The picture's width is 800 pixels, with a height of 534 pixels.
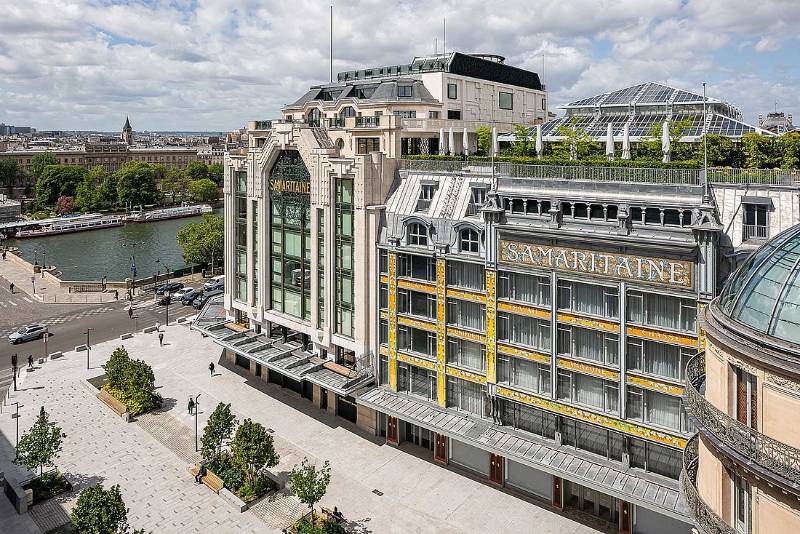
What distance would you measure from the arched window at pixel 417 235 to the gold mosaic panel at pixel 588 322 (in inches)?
430

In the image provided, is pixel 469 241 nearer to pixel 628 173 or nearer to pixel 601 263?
pixel 601 263

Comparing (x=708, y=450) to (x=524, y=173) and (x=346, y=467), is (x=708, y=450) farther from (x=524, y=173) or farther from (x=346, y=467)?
(x=346, y=467)

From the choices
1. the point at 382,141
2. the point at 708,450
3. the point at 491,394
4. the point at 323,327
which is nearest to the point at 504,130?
the point at 382,141

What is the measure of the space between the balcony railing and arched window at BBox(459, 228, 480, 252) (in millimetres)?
18947

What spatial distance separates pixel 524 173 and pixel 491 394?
546 inches

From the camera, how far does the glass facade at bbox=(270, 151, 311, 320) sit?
162 ft

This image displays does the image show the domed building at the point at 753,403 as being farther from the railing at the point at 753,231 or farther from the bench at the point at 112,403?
the bench at the point at 112,403

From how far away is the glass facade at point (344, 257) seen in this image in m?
45.2

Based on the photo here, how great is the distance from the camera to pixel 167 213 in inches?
6855

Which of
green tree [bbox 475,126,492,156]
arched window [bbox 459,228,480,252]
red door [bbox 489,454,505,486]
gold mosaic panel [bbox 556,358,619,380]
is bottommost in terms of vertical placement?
red door [bbox 489,454,505,486]

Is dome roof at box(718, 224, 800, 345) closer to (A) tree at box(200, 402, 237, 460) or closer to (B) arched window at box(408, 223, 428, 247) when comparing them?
(B) arched window at box(408, 223, 428, 247)

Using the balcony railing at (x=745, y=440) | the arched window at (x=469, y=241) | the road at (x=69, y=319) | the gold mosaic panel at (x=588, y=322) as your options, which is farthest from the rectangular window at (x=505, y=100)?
the balcony railing at (x=745, y=440)

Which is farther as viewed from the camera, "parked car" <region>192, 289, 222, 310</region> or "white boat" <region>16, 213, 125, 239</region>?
"white boat" <region>16, 213, 125, 239</region>

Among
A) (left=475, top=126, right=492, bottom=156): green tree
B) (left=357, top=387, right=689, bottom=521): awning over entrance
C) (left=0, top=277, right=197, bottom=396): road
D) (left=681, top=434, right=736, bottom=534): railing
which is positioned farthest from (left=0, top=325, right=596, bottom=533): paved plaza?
(left=475, top=126, right=492, bottom=156): green tree
